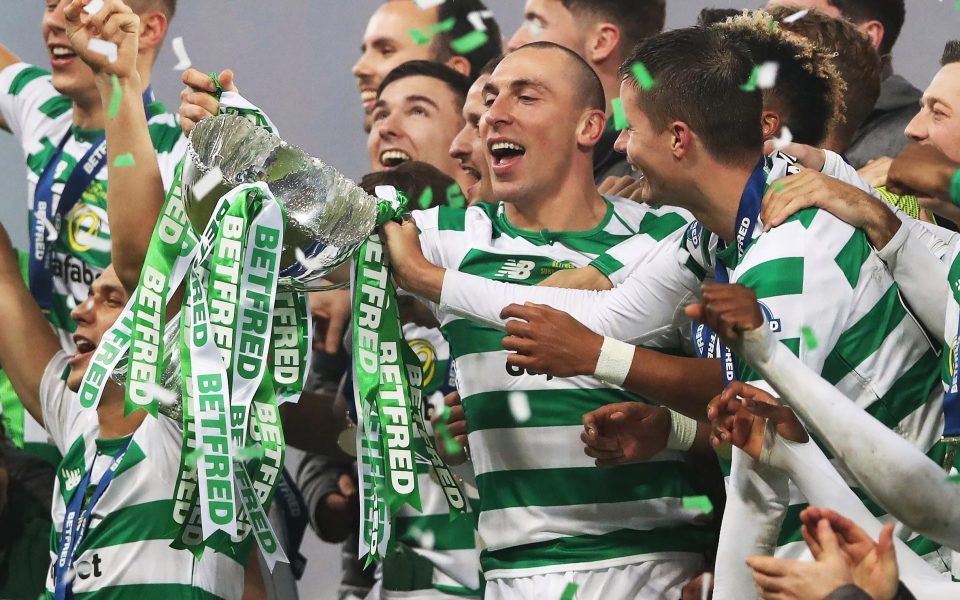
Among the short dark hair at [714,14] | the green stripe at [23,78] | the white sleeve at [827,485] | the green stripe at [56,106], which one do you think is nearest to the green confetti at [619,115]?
the short dark hair at [714,14]

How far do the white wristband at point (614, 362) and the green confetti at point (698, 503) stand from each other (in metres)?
0.36

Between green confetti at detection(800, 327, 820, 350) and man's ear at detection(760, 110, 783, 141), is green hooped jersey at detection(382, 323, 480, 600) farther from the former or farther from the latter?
green confetti at detection(800, 327, 820, 350)

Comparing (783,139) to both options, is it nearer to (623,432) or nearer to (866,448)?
(623,432)

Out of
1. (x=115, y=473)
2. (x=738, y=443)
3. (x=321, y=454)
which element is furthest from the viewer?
(x=321, y=454)

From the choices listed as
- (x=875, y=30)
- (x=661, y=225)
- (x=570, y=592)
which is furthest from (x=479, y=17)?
(x=570, y=592)

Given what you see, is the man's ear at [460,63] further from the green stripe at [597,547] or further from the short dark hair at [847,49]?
the green stripe at [597,547]

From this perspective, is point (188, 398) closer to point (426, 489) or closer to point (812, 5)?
point (426, 489)

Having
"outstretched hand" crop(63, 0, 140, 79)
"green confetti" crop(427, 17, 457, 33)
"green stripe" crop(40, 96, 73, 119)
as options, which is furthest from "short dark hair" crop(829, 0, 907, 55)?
"green stripe" crop(40, 96, 73, 119)

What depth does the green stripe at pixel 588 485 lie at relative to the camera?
2.60 m

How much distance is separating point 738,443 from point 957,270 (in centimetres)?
45

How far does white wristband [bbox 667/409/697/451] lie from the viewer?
256cm

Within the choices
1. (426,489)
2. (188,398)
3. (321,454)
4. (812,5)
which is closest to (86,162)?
(321,454)

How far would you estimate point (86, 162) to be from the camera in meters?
3.71

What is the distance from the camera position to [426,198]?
3.23 metres
